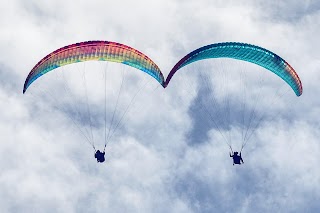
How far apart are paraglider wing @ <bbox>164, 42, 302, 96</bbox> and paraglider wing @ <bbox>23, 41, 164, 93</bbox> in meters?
2.63

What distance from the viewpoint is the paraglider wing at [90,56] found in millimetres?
35125

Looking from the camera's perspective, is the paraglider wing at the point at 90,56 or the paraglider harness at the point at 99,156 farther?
the paraglider harness at the point at 99,156

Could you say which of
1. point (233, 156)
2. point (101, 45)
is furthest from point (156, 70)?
point (233, 156)

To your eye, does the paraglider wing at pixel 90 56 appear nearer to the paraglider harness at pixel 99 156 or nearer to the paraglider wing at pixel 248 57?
the paraglider wing at pixel 248 57

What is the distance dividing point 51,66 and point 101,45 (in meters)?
3.82

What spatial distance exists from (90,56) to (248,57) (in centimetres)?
1130

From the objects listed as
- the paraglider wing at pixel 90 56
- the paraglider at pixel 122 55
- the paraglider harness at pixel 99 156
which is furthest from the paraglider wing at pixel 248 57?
the paraglider harness at pixel 99 156

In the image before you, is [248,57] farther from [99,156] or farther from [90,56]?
[99,156]

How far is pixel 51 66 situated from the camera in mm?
35562

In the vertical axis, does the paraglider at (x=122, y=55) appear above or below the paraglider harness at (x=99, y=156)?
above

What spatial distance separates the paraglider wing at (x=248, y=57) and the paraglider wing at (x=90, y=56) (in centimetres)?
263

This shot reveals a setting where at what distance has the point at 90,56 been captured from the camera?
35.6 metres

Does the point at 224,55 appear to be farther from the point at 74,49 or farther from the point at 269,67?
the point at 74,49

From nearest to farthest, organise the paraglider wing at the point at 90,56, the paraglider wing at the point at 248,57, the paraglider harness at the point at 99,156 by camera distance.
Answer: the paraglider wing at the point at 90,56 < the paraglider wing at the point at 248,57 < the paraglider harness at the point at 99,156
